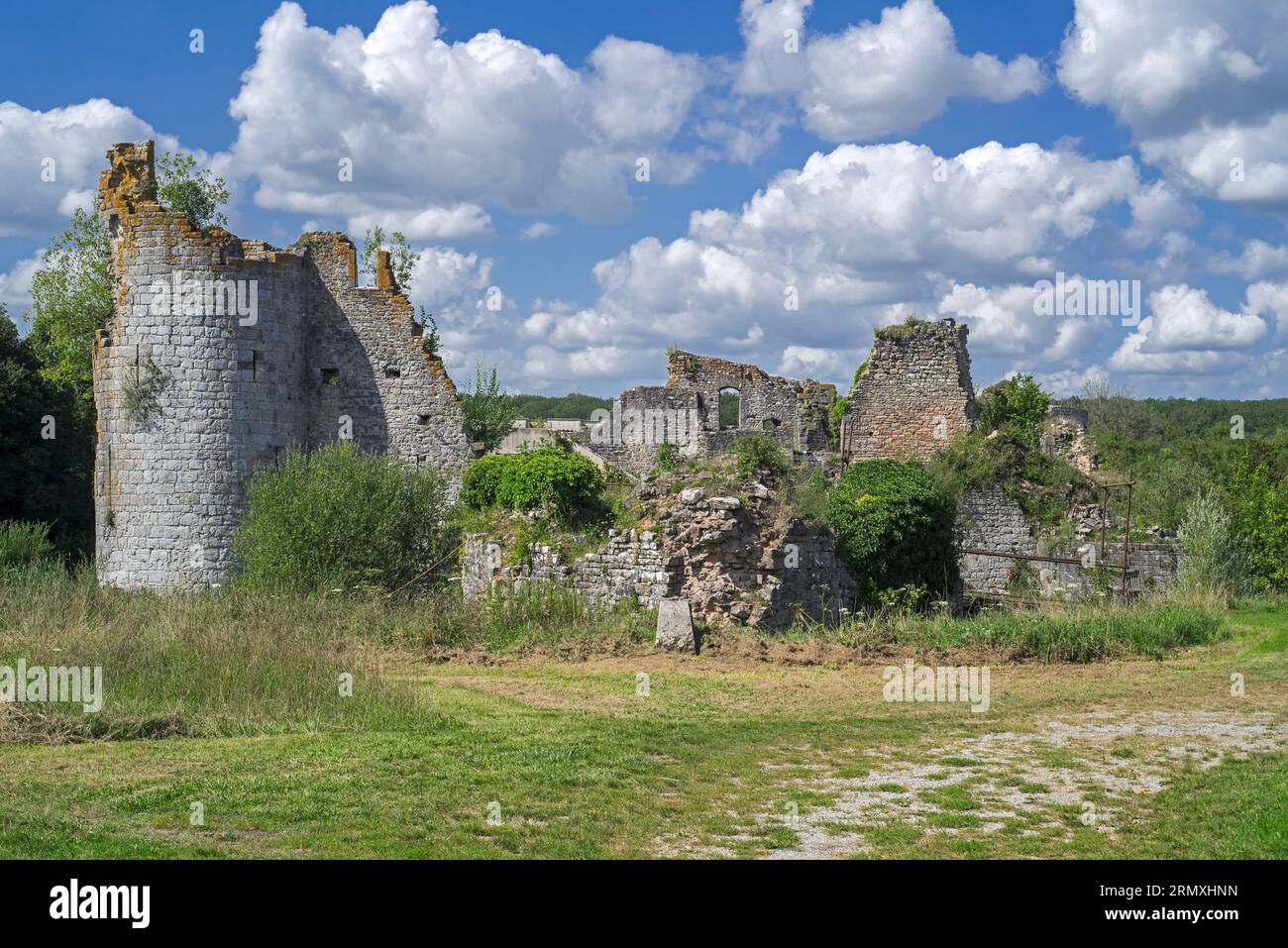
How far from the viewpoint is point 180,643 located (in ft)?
45.4

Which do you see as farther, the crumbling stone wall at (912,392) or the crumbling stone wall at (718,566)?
the crumbling stone wall at (912,392)

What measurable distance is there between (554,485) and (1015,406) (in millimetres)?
17858

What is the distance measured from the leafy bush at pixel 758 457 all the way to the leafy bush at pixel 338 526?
561 cm

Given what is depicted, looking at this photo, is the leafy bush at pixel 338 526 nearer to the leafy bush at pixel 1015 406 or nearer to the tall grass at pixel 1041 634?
the tall grass at pixel 1041 634

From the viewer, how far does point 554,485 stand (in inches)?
838

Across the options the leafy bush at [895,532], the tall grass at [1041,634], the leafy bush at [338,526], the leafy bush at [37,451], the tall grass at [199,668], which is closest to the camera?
the tall grass at [199,668]

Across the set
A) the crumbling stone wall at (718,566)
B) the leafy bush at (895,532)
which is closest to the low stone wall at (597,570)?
the crumbling stone wall at (718,566)

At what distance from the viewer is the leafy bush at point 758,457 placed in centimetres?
2109

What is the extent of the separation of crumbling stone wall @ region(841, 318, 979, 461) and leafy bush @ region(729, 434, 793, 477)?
30.6 feet

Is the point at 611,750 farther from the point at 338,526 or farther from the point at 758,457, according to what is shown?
the point at 758,457

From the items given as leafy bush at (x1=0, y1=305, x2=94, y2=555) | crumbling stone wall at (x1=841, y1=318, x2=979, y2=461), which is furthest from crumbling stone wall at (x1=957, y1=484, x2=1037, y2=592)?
leafy bush at (x1=0, y1=305, x2=94, y2=555)

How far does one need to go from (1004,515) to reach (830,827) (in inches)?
758
